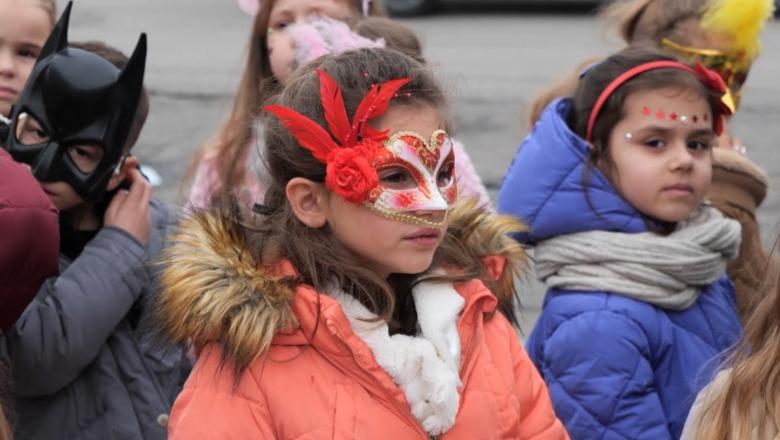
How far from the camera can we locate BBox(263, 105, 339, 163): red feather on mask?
2635 mm

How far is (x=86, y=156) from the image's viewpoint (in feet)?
10.5

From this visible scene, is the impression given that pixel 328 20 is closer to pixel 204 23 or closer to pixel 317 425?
pixel 317 425

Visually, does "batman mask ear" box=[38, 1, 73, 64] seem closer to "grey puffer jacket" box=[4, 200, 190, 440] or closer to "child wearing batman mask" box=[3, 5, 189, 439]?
"child wearing batman mask" box=[3, 5, 189, 439]

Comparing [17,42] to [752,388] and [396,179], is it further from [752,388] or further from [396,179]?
[752,388]

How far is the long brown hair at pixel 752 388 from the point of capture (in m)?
2.59

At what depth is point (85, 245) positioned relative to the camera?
3287 millimetres

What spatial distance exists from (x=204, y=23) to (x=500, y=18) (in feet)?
11.3

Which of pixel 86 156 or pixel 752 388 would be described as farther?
pixel 86 156

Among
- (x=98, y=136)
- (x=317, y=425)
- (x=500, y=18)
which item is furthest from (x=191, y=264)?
(x=500, y=18)

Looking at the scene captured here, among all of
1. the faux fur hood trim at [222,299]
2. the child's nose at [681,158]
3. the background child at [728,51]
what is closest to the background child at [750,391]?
the child's nose at [681,158]

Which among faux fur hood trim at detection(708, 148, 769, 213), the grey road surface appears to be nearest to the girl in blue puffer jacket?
faux fur hood trim at detection(708, 148, 769, 213)

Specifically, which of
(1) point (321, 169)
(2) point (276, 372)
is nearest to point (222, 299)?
(2) point (276, 372)

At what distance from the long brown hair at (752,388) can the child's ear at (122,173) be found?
5.12 feet

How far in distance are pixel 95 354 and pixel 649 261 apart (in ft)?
4.79
